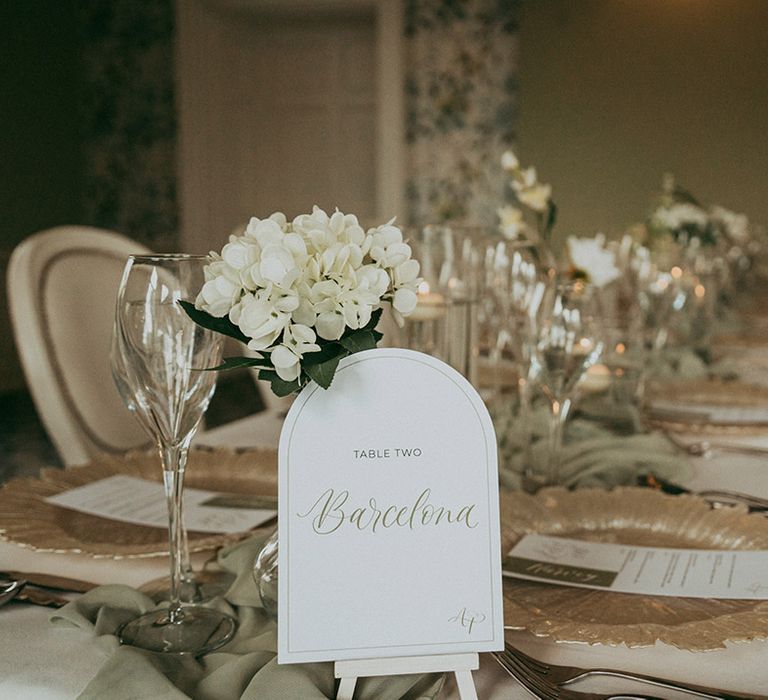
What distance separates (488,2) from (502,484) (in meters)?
5.63

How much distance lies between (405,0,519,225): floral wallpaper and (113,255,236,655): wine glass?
17.7ft

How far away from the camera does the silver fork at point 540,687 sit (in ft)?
1.75

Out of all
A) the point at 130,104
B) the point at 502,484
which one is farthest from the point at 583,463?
the point at 130,104

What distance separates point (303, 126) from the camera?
7.04m

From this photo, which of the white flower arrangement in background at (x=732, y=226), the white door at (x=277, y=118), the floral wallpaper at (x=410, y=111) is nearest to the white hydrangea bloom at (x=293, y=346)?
the white flower arrangement in background at (x=732, y=226)

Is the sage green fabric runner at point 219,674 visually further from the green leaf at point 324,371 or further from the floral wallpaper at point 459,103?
the floral wallpaper at point 459,103

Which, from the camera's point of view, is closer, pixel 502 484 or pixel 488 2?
pixel 502 484

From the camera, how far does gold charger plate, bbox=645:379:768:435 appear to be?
135 cm

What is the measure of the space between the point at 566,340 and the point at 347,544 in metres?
0.51

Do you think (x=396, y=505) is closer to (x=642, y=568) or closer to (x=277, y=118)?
(x=642, y=568)

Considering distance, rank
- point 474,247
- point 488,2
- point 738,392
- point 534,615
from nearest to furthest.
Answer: point 534,615
point 474,247
point 738,392
point 488,2

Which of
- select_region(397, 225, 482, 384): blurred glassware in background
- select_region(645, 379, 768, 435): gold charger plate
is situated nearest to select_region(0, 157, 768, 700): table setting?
select_region(397, 225, 482, 384): blurred glassware in background

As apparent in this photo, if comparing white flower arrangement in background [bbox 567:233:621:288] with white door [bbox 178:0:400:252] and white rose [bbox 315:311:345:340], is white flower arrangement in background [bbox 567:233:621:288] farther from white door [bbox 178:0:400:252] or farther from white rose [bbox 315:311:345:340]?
white door [bbox 178:0:400:252]

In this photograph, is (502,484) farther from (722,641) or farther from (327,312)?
(327,312)
